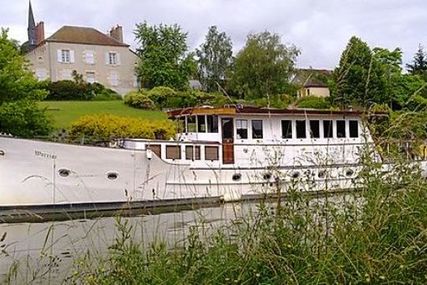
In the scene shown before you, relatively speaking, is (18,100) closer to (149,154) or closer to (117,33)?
(149,154)

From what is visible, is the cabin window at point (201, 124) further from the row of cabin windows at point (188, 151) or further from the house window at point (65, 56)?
the house window at point (65, 56)

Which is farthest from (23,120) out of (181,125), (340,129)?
(340,129)

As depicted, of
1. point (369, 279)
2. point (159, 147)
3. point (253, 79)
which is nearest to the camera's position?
point (369, 279)

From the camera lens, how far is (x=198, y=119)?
19641 mm

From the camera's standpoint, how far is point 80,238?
5.48 metres

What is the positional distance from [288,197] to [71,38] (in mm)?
50608

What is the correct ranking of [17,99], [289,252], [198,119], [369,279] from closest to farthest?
[369,279] < [289,252] < [198,119] < [17,99]

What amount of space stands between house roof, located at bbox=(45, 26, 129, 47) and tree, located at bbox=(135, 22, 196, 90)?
104 inches

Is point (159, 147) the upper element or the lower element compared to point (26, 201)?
upper

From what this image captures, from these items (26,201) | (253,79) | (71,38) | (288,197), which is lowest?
(26,201)

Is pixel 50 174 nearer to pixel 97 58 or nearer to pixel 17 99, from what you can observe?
pixel 17 99

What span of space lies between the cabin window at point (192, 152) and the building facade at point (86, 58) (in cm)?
3486

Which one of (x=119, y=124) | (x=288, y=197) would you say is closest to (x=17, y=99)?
(x=119, y=124)

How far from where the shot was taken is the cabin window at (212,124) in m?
19.0
